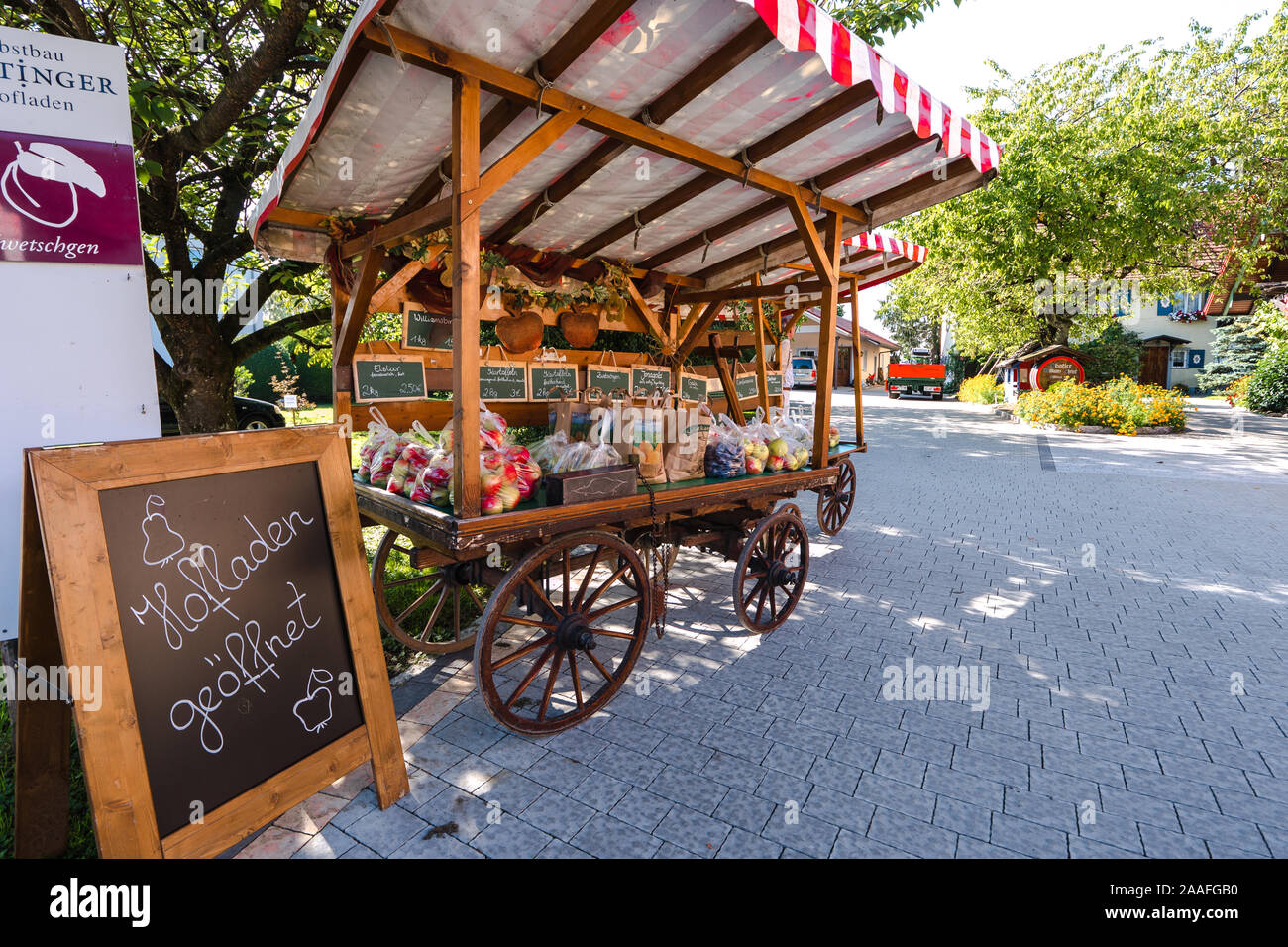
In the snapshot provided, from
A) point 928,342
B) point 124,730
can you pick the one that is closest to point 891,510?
point 124,730

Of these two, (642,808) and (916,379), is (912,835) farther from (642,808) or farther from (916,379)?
(916,379)

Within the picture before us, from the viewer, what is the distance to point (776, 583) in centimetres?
420

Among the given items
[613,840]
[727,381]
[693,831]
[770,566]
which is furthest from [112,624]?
[727,381]

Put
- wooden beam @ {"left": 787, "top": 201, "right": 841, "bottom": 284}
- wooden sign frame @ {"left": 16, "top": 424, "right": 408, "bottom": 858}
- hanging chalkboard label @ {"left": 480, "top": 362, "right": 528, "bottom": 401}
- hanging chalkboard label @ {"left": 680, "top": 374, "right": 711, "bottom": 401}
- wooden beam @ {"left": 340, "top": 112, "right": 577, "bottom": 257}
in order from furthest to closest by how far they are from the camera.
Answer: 1. hanging chalkboard label @ {"left": 680, "top": 374, "right": 711, "bottom": 401}
2. hanging chalkboard label @ {"left": 480, "top": 362, "right": 528, "bottom": 401}
3. wooden beam @ {"left": 787, "top": 201, "right": 841, "bottom": 284}
4. wooden beam @ {"left": 340, "top": 112, "right": 577, "bottom": 257}
5. wooden sign frame @ {"left": 16, "top": 424, "right": 408, "bottom": 858}

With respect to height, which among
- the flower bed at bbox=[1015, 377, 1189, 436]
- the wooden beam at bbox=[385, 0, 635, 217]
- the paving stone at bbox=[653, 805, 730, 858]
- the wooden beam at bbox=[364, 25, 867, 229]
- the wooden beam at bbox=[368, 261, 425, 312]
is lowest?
the paving stone at bbox=[653, 805, 730, 858]

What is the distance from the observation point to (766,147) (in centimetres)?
339

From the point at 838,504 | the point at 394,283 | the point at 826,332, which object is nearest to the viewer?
the point at 394,283

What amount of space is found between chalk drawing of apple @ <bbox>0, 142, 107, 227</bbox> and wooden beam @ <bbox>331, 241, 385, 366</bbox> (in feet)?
4.54

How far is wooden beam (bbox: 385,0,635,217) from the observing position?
7.41 feet

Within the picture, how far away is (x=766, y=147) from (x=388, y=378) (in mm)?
2766

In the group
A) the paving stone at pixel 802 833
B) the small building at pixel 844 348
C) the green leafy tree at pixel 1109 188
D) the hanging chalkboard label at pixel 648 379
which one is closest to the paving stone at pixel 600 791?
the paving stone at pixel 802 833

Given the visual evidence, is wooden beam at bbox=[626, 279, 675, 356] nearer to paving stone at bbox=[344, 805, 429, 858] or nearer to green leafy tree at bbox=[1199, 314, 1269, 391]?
paving stone at bbox=[344, 805, 429, 858]

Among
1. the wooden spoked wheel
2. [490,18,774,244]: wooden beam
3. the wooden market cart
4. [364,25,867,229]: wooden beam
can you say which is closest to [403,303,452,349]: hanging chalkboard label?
the wooden market cart
